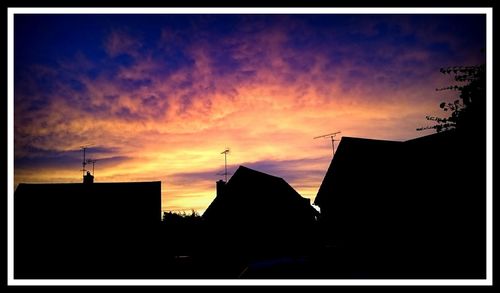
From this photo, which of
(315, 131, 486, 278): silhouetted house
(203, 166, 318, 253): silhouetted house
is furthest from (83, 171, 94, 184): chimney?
(315, 131, 486, 278): silhouetted house

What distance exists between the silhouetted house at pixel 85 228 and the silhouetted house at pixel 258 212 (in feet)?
15.6

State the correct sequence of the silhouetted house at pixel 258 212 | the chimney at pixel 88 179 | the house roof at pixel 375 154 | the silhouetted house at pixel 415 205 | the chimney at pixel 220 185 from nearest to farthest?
the silhouetted house at pixel 415 205 < the house roof at pixel 375 154 < the silhouetted house at pixel 258 212 < the chimney at pixel 88 179 < the chimney at pixel 220 185

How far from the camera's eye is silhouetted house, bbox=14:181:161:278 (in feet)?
67.9

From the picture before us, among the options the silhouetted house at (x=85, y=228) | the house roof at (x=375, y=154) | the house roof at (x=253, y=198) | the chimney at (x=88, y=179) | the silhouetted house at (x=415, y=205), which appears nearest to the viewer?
the silhouetted house at (x=415, y=205)

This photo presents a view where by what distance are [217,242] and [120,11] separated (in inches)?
876

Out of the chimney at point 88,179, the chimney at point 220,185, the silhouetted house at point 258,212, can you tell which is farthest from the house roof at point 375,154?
the chimney at point 88,179

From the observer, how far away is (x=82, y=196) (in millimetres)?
23953

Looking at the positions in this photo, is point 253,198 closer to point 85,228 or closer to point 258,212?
point 258,212

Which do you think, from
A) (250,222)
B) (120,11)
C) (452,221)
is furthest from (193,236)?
(120,11)

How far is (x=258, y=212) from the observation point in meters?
24.0

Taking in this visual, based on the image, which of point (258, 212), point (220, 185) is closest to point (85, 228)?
point (220, 185)

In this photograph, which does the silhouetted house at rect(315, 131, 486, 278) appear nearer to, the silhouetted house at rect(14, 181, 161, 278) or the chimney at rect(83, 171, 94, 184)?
the silhouetted house at rect(14, 181, 161, 278)

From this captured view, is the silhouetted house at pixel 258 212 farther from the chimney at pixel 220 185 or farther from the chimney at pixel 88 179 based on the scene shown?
the chimney at pixel 88 179

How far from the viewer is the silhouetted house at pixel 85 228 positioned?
20688 mm
